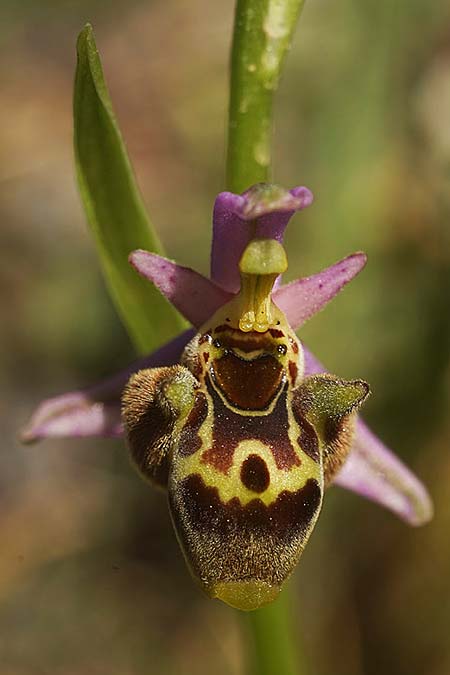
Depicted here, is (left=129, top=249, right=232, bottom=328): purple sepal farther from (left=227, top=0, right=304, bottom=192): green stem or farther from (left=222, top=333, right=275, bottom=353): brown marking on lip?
(left=227, top=0, right=304, bottom=192): green stem

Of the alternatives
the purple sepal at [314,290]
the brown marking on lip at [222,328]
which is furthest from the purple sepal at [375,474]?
the brown marking on lip at [222,328]

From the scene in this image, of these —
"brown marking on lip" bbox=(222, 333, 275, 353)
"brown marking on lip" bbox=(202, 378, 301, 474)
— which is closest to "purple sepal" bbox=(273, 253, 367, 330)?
"brown marking on lip" bbox=(222, 333, 275, 353)

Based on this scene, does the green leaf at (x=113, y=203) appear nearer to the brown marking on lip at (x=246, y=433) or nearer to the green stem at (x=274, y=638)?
the brown marking on lip at (x=246, y=433)

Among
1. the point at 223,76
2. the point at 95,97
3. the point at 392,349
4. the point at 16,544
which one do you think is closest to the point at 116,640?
the point at 16,544

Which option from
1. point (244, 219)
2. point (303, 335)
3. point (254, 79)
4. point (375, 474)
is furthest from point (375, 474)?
point (303, 335)

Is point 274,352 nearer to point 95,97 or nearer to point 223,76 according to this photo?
point 95,97

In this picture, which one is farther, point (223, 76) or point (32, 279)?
point (223, 76)
